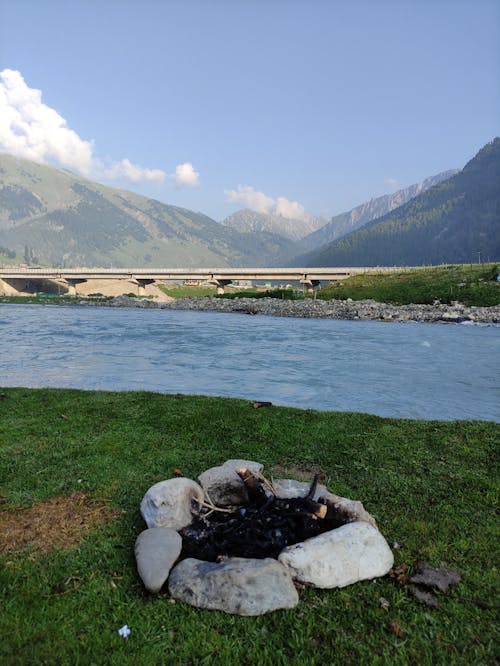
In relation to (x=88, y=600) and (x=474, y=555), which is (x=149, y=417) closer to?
(x=88, y=600)

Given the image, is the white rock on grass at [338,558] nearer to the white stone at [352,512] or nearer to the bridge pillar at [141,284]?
the white stone at [352,512]

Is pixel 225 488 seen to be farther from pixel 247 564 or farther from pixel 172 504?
pixel 247 564

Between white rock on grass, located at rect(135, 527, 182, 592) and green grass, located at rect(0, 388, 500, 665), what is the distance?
0.21m

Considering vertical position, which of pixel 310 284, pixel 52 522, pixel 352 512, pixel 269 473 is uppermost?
pixel 352 512

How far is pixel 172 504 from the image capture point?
6320 millimetres

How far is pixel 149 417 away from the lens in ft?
37.4

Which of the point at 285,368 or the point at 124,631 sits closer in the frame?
the point at 124,631

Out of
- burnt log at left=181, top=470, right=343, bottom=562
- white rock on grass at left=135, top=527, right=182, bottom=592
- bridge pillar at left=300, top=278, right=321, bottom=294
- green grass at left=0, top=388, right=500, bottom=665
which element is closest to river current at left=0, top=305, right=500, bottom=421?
green grass at left=0, top=388, right=500, bottom=665

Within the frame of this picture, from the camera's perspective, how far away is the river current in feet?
55.0

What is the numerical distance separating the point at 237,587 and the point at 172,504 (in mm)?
1759

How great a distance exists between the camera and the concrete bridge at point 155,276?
116 meters

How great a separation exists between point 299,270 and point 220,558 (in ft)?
368

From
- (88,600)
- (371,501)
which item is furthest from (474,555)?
(88,600)

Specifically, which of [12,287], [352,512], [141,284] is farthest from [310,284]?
[352,512]
